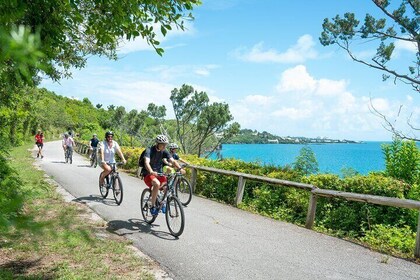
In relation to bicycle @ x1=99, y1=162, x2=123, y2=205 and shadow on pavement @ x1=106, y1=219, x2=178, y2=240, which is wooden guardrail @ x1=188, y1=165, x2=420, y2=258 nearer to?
bicycle @ x1=99, y1=162, x2=123, y2=205

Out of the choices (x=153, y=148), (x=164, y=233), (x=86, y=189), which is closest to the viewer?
(x=164, y=233)

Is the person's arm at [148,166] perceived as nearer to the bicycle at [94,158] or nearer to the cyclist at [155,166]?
the cyclist at [155,166]

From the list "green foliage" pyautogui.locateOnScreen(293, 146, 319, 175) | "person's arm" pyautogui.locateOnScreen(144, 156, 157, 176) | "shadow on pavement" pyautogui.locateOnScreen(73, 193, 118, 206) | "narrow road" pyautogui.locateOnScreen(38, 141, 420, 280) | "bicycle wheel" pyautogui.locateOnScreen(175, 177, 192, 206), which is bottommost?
"shadow on pavement" pyautogui.locateOnScreen(73, 193, 118, 206)

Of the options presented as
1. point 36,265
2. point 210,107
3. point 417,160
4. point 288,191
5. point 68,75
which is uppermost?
point 210,107

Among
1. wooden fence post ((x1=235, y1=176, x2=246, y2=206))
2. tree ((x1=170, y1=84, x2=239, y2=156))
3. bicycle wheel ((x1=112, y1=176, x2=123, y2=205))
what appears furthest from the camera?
tree ((x1=170, y1=84, x2=239, y2=156))

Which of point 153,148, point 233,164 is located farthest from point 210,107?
point 153,148

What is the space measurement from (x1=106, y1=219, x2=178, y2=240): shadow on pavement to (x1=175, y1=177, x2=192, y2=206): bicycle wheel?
8.87ft

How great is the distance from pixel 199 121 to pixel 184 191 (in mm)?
25412

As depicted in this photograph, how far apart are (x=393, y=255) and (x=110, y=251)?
17.1 feet

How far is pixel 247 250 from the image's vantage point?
694cm

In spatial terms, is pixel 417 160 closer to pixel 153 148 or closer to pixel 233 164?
pixel 233 164

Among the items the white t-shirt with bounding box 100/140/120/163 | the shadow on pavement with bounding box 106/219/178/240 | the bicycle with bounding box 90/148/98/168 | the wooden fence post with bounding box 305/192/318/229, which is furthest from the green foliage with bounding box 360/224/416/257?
the bicycle with bounding box 90/148/98/168

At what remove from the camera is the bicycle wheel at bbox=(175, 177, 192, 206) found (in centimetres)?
1153

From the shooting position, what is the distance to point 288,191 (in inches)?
433
